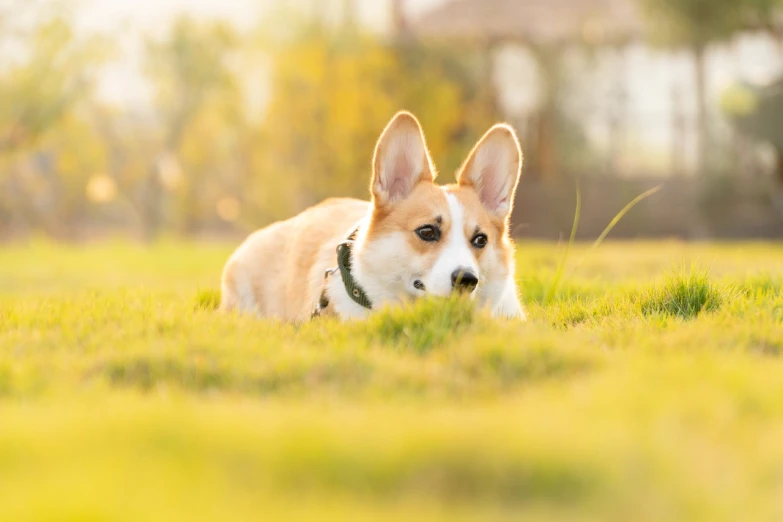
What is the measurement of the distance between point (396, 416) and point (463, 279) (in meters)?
1.44

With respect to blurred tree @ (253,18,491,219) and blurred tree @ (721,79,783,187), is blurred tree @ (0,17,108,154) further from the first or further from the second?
blurred tree @ (721,79,783,187)

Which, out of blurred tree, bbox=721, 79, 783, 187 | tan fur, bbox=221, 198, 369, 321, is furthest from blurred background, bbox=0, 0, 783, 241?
tan fur, bbox=221, 198, 369, 321

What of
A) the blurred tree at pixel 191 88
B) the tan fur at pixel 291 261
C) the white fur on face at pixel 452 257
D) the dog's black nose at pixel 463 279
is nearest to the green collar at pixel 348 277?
the tan fur at pixel 291 261

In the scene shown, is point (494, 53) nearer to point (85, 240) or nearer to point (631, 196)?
point (631, 196)

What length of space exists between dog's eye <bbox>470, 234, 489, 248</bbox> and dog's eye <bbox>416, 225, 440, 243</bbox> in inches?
7.6

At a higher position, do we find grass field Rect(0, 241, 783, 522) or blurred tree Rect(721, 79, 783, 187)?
blurred tree Rect(721, 79, 783, 187)

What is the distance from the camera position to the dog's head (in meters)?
3.86

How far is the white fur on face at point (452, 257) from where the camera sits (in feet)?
12.1

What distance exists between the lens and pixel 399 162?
420 centimetres

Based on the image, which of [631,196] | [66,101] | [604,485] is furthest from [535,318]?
[631,196]

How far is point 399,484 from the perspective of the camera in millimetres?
1959

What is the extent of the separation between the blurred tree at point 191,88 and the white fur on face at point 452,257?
16691 mm

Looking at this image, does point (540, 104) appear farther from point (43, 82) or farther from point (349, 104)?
point (43, 82)

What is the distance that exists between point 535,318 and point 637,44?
1413 centimetres
